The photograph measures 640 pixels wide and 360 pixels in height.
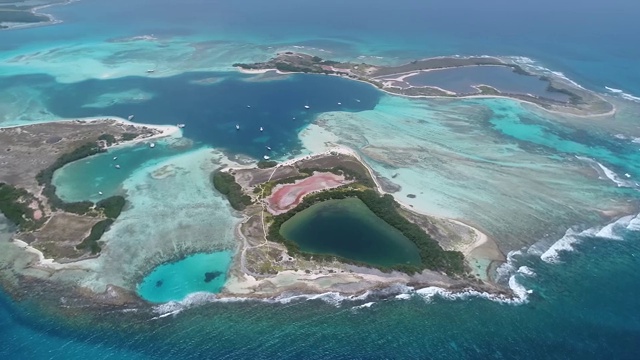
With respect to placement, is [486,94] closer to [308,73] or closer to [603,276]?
[308,73]

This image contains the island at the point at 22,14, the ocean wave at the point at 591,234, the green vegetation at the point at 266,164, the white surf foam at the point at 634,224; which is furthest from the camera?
the island at the point at 22,14

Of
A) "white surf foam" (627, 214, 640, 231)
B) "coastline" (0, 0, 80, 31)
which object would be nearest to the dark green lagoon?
"white surf foam" (627, 214, 640, 231)

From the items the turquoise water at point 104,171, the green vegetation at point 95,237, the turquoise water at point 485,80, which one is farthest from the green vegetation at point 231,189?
the turquoise water at point 485,80

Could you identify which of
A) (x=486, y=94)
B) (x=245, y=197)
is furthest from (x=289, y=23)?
(x=245, y=197)

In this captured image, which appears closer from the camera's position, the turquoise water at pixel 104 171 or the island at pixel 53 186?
the island at pixel 53 186

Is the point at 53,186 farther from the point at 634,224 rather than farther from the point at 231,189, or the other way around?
the point at 634,224

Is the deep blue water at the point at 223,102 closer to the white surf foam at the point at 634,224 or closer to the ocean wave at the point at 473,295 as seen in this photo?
the ocean wave at the point at 473,295
